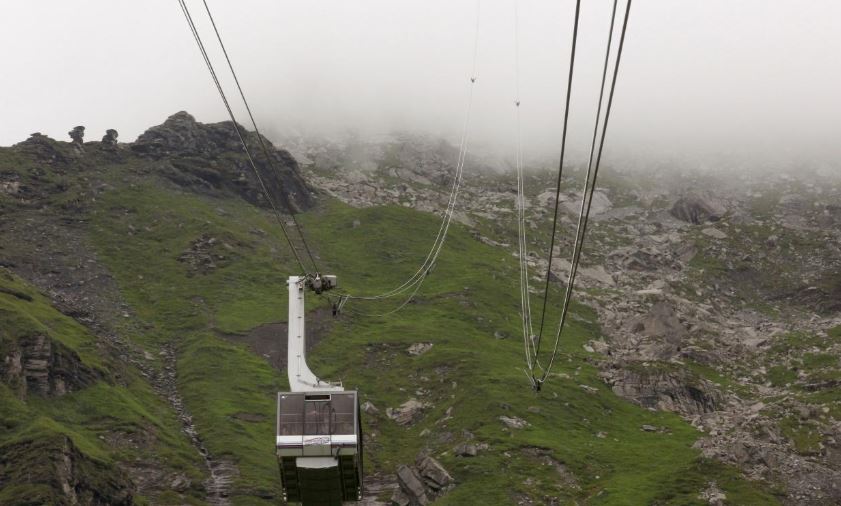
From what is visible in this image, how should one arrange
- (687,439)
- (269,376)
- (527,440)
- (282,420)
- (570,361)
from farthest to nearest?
1. (570,361)
2. (269,376)
3. (687,439)
4. (527,440)
5. (282,420)

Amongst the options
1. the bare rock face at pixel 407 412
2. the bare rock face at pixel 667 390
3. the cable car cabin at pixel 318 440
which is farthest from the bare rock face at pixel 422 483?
the cable car cabin at pixel 318 440

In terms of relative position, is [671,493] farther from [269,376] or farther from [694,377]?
[269,376]

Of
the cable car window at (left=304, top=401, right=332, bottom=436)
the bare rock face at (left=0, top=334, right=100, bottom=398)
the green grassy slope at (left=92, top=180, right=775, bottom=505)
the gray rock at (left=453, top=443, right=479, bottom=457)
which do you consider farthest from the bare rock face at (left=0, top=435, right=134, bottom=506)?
the cable car window at (left=304, top=401, right=332, bottom=436)

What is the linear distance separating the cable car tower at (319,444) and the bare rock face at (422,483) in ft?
218

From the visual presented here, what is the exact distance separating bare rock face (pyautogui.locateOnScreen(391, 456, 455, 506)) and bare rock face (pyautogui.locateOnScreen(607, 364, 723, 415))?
169 ft

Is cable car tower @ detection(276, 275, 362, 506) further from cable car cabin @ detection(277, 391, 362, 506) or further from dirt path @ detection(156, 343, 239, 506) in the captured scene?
dirt path @ detection(156, 343, 239, 506)

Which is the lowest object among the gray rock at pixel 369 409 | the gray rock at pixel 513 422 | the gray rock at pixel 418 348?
the gray rock at pixel 513 422

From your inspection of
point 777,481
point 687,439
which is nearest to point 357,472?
point 777,481

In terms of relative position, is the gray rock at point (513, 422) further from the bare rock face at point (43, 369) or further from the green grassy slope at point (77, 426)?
the bare rock face at point (43, 369)

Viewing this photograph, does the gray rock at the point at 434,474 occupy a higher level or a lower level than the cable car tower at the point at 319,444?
lower

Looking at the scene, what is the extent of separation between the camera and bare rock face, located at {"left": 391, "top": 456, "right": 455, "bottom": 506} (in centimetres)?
12762

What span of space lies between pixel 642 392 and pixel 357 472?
121159 mm

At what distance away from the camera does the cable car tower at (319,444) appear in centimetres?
5947

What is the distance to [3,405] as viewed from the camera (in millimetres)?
134125
